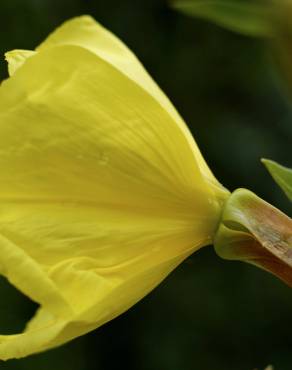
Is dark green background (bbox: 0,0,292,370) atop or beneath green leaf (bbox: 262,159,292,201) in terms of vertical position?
beneath

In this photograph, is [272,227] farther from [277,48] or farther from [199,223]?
[277,48]

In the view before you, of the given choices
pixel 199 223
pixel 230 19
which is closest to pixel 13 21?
pixel 230 19

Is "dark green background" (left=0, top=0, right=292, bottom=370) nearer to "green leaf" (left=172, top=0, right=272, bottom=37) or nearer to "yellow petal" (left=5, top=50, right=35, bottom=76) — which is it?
"green leaf" (left=172, top=0, right=272, bottom=37)

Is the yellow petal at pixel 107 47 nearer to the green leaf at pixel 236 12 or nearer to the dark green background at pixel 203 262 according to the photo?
the green leaf at pixel 236 12

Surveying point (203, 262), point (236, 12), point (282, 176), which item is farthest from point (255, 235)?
point (203, 262)

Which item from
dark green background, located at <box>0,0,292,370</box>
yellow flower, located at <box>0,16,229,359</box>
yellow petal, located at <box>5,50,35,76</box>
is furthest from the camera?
dark green background, located at <box>0,0,292,370</box>

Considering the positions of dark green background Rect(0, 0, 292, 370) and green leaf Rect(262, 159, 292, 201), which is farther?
dark green background Rect(0, 0, 292, 370)

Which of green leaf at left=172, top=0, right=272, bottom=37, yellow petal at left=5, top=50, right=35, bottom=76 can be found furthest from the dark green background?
yellow petal at left=5, top=50, right=35, bottom=76
